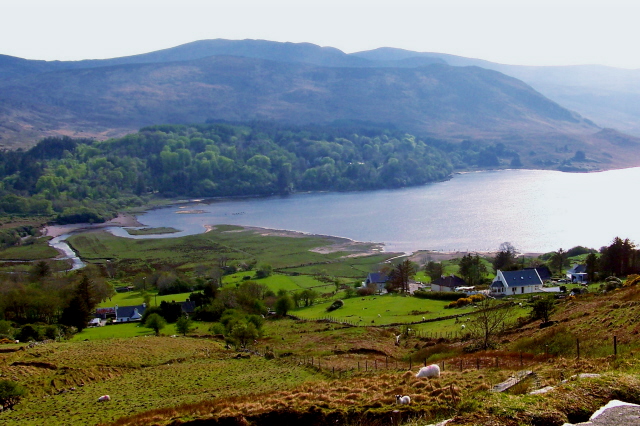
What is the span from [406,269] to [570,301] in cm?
2088

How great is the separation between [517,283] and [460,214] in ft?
215

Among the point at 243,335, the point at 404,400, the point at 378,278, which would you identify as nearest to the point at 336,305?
the point at 378,278

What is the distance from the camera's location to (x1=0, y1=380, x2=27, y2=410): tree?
768 inches

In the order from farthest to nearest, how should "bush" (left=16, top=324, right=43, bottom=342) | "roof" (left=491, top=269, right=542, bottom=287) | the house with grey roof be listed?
the house with grey roof
"roof" (left=491, top=269, right=542, bottom=287)
"bush" (left=16, top=324, right=43, bottom=342)

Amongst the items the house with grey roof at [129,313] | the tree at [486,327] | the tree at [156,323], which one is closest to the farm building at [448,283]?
the tree at [486,327]

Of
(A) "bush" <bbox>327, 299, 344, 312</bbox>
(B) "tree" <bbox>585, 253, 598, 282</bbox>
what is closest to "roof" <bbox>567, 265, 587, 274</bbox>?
(B) "tree" <bbox>585, 253, 598, 282</bbox>

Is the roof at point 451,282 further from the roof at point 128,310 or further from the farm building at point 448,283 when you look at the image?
the roof at point 128,310

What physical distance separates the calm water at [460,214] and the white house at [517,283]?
31.0 m

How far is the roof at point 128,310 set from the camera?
46875 millimetres

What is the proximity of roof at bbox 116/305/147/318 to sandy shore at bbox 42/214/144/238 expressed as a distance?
2452 inches

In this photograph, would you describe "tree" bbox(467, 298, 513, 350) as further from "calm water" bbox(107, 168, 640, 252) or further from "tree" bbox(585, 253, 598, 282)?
"calm water" bbox(107, 168, 640, 252)

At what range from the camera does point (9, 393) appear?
19.7 m

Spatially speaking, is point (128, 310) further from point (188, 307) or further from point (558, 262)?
point (558, 262)

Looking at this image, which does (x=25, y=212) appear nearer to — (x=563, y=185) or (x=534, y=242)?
(x=534, y=242)
